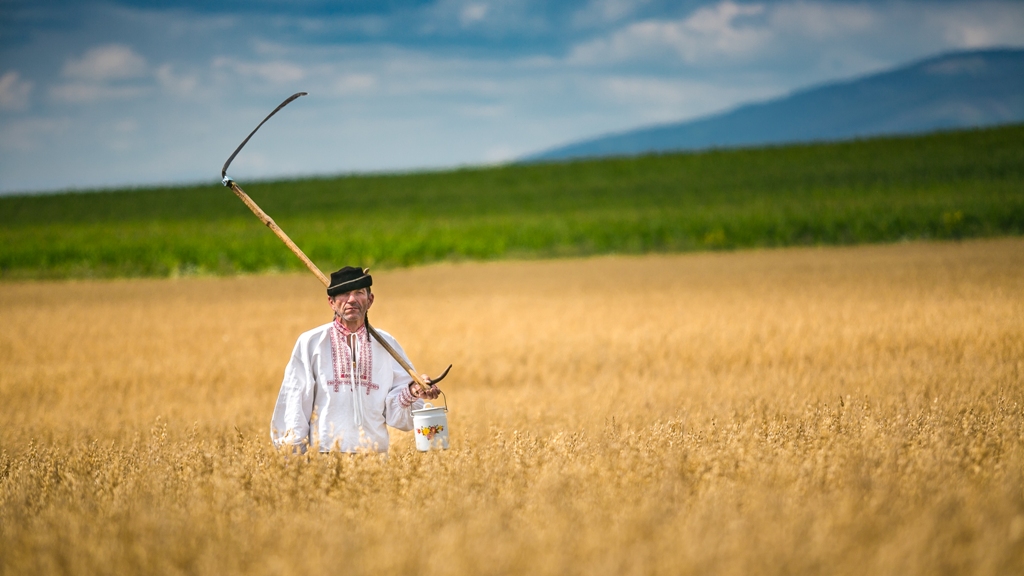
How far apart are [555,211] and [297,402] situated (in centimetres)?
3910

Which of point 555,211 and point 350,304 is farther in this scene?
point 555,211

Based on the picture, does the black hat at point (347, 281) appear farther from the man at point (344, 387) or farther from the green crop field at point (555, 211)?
the green crop field at point (555, 211)

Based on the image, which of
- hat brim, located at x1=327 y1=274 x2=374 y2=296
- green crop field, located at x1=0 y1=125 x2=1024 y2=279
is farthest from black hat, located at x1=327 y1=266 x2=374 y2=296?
green crop field, located at x1=0 y1=125 x2=1024 y2=279

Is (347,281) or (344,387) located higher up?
(347,281)

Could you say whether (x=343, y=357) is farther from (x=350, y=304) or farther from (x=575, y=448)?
(x=575, y=448)

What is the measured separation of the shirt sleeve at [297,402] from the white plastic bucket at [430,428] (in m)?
0.72

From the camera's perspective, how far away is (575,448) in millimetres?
5734

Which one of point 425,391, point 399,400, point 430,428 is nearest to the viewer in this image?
point 430,428

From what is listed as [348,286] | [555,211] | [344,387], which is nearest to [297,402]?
[344,387]

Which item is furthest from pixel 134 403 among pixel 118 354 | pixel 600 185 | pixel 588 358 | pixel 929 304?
pixel 600 185

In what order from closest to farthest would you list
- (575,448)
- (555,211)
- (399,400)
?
(399,400), (575,448), (555,211)

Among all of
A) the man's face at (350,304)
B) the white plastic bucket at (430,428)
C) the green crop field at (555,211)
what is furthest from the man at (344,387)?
the green crop field at (555,211)

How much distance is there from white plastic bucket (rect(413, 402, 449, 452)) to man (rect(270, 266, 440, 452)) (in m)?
0.18

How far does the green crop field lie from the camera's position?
3256cm
